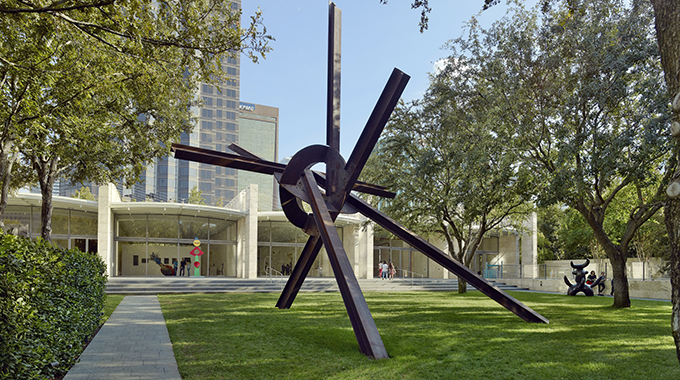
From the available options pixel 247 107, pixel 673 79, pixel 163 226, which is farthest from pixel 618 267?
pixel 247 107

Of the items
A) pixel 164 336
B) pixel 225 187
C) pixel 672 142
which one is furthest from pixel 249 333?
pixel 225 187

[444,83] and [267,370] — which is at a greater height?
[444,83]

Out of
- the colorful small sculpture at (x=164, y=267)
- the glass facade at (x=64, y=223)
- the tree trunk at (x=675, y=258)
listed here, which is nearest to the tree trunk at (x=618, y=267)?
the tree trunk at (x=675, y=258)

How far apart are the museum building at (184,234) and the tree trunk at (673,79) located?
77.9 feet

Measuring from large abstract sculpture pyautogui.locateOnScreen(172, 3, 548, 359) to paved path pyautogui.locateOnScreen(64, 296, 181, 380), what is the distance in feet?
9.55

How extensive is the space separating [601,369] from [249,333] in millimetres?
5778

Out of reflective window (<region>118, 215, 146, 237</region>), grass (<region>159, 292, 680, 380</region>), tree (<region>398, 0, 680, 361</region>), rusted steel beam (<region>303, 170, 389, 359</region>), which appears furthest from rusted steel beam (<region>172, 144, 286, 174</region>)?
reflective window (<region>118, 215, 146, 237</region>)

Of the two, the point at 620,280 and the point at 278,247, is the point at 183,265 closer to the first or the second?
the point at 278,247

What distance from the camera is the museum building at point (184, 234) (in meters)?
30.0

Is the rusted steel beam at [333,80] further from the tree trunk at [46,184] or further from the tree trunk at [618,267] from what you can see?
the tree trunk at [46,184]

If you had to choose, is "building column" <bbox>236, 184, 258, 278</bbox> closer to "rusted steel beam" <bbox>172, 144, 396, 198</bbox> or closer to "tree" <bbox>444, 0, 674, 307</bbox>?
"tree" <bbox>444, 0, 674, 307</bbox>

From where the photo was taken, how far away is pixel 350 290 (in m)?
7.19

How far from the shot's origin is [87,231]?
32.5 meters

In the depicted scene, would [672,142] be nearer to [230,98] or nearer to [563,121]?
[563,121]
